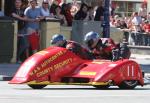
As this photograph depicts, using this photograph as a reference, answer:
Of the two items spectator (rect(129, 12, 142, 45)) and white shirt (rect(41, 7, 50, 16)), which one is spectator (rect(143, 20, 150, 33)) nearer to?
spectator (rect(129, 12, 142, 45))

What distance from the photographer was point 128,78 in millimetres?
18156

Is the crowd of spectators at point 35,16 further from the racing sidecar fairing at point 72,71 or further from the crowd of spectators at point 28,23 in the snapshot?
the racing sidecar fairing at point 72,71

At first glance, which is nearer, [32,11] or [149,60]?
[32,11]

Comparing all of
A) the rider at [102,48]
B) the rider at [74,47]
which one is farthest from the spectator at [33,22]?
the rider at [74,47]

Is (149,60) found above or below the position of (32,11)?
below

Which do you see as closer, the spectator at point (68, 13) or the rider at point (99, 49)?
the rider at point (99, 49)

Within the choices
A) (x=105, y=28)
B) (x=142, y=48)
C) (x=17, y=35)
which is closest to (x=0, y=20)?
(x=17, y=35)

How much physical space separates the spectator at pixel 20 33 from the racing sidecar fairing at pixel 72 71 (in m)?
7.57

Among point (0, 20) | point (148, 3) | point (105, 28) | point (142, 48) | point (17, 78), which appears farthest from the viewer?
point (148, 3)

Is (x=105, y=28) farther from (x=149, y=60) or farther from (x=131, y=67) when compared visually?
(x=131, y=67)

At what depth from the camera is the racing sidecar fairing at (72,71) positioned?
17.6 meters

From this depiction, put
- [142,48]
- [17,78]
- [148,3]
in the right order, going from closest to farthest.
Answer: [17,78] < [142,48] < [148,3]

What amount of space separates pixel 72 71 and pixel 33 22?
25.9ft

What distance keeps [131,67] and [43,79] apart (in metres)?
2.07
